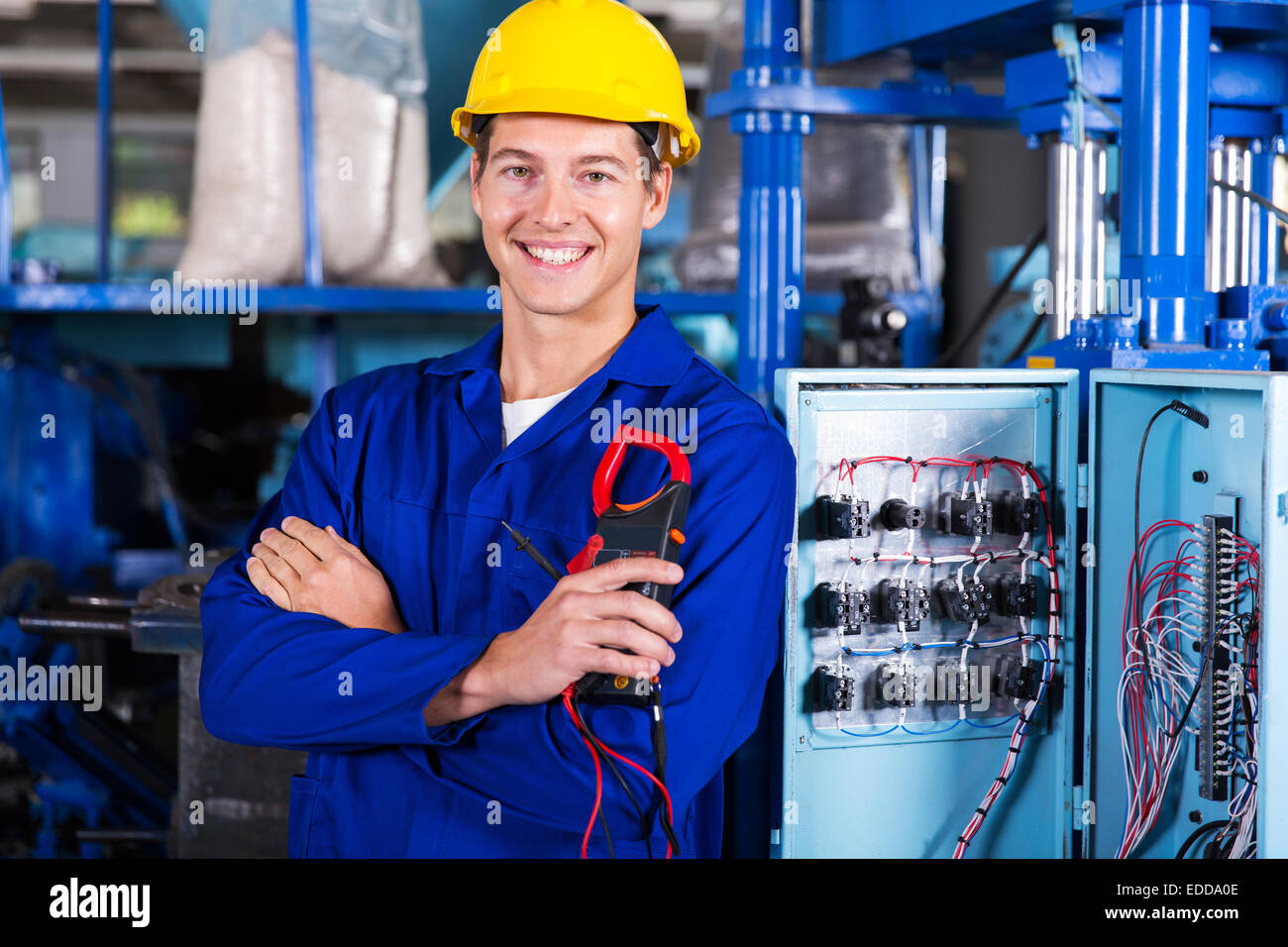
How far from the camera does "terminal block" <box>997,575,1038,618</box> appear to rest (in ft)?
7.57

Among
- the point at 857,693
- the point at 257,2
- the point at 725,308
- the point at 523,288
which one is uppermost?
the point at 257,2

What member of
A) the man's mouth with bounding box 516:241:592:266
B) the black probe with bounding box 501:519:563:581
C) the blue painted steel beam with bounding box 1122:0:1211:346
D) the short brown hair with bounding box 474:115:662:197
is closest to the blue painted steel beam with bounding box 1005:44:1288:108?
the blue painted steel beam with bounding box 1122:0:1211:346

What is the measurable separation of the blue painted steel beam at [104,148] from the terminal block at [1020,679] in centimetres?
286

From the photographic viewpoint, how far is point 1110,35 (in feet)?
8.32

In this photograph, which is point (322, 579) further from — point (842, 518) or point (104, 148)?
point (104, 148)

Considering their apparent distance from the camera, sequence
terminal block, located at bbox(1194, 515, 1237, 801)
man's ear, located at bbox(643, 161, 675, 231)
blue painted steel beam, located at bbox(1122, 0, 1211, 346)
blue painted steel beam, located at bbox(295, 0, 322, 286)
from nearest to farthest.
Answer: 1. man's ear, located at bbox(643, 161, 675, 231)
2. terminal block, located at bbox(1194, 515, 1237, 801)
3. blue painted steel beam, located at bbox(1122, 0, 1211, 346)
4. blue painted steel beam, located at bbox(295, 0, 322, 286)

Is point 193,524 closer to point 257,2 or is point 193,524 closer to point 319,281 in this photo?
point 319,281

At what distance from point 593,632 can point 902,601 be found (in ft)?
3.49

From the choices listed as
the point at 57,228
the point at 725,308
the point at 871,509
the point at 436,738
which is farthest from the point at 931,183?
the point at 57,228

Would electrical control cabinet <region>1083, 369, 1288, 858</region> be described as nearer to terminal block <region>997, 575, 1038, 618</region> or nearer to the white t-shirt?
terminal block <region>997, 575, 1038, 618</region>

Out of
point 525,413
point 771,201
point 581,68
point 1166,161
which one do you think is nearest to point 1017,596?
point 1166,161

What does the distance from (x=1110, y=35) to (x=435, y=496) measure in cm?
180

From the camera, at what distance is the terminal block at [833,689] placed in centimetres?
222

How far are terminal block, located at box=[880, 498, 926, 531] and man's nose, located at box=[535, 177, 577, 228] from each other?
94cm
